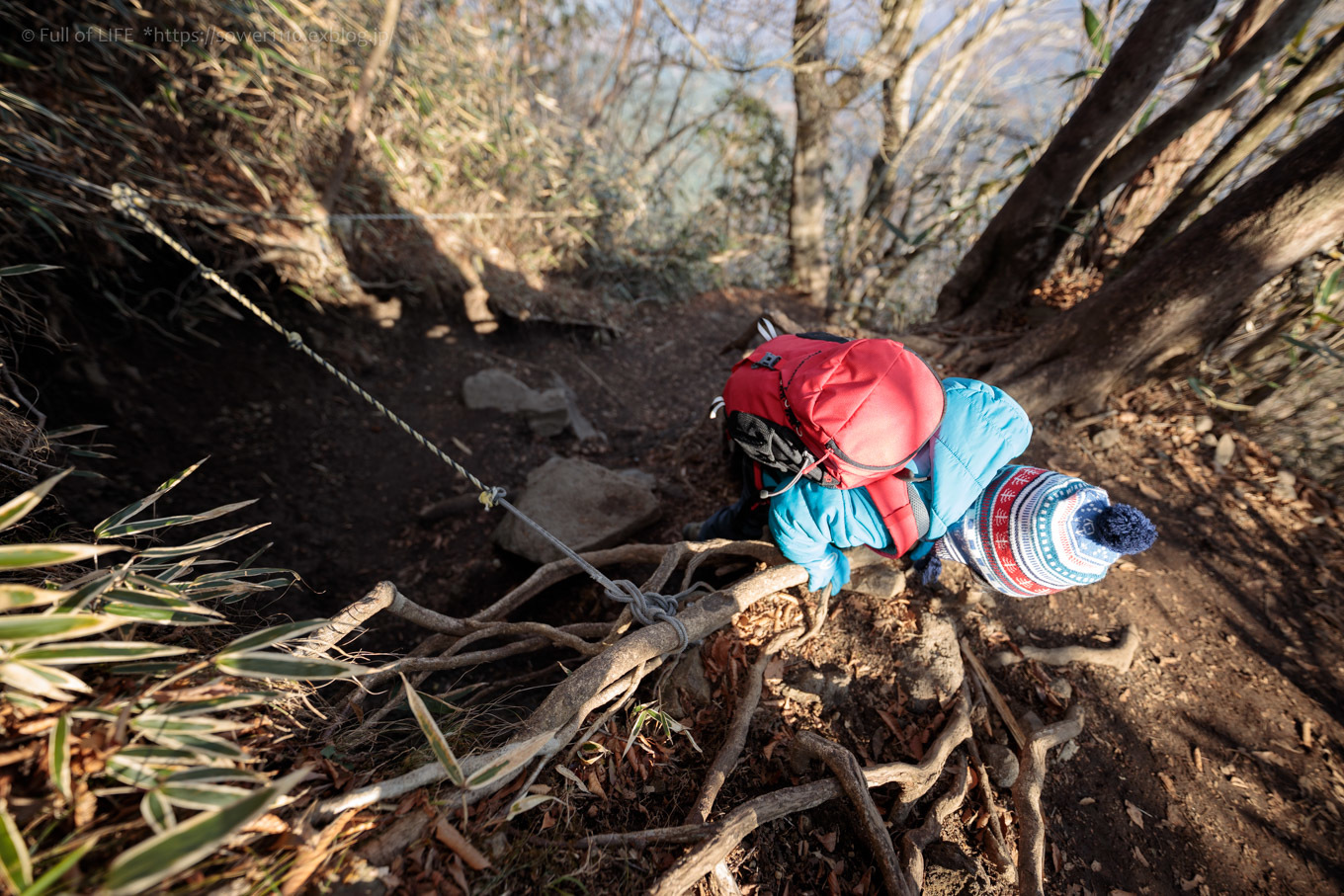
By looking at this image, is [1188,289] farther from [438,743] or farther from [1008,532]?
[438,743]

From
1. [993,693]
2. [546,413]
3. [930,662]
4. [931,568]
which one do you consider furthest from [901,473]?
[546,413]

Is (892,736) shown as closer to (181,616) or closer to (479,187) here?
(181,616)

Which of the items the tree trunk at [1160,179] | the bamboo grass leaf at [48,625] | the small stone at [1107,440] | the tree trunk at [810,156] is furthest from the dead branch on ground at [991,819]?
the tree trunk at [810,156]

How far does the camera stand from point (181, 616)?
1.02 metres

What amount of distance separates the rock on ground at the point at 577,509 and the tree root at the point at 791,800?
5.23 feet

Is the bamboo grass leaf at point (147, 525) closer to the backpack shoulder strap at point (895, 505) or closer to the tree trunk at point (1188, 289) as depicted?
the backpack shoulder strap at point (895, 505)

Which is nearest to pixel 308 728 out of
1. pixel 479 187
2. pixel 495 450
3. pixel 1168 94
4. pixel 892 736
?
pixel 892 736

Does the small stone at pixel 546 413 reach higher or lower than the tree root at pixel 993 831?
lower

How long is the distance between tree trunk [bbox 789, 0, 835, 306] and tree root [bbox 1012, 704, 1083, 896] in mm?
4924

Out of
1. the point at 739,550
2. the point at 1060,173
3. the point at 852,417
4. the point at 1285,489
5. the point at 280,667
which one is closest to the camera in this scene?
the point at 280,667

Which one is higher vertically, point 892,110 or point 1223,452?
point 892,110

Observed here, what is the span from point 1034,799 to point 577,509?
2.27 metres

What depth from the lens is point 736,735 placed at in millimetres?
1479

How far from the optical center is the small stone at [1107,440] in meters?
2.74
